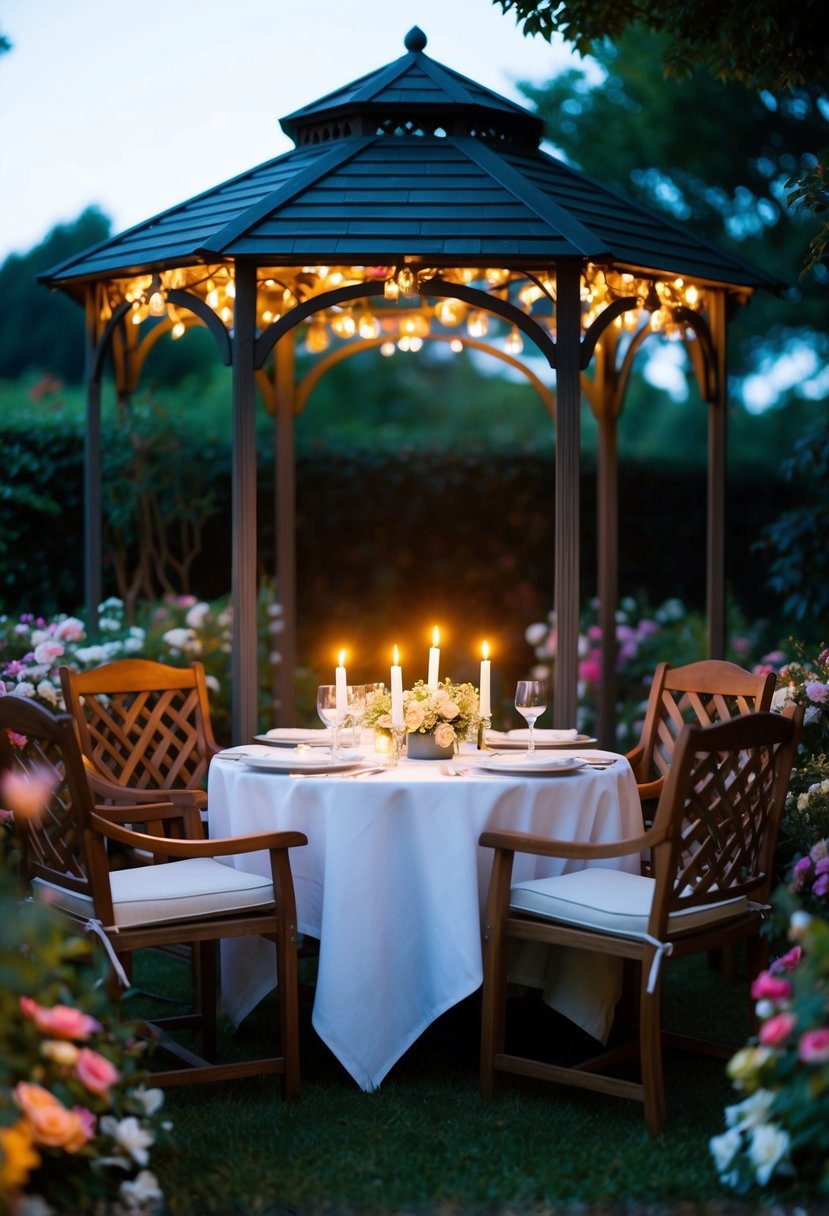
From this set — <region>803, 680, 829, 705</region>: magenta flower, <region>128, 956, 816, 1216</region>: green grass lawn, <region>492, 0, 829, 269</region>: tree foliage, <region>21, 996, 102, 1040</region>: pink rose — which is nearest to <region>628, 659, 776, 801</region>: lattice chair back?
<region>803, 680, 829, 705</region>: magenta flower

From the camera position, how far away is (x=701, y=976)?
221 inches

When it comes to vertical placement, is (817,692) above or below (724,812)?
above

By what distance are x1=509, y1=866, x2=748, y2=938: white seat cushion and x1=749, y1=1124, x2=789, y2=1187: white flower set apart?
2.59ft

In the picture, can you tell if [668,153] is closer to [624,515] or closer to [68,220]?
[624,515]

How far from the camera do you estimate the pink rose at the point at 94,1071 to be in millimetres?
2854

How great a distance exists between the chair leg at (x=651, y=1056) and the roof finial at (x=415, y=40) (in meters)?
5.01

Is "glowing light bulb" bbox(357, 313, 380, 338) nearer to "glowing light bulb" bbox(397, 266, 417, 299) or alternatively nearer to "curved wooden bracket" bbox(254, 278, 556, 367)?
"curved wooden bracket" bbox(254, 278, 556, 367)

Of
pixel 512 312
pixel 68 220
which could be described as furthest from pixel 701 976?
pixel 68 220

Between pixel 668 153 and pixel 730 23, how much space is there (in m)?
7.61

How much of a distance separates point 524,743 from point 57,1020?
94.8 inches

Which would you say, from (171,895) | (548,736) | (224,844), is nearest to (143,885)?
(171,895)

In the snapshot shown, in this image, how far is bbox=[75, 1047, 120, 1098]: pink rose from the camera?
9.36 feet

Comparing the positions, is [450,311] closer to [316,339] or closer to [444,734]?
[316,339]

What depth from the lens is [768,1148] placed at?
2.96 metres
